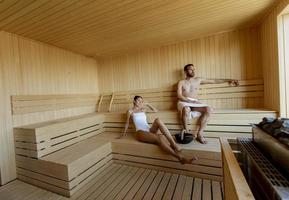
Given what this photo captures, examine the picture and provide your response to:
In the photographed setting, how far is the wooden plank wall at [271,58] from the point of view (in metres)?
2.50

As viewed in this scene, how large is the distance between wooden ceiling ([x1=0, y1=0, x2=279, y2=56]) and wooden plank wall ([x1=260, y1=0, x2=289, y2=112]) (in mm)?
146

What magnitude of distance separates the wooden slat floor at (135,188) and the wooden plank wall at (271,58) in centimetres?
172

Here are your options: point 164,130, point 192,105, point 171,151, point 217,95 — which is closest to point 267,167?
point 171,151

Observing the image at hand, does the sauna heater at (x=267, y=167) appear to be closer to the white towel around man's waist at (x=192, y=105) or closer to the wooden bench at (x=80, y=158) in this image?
the wooden bench at (x=80, y=158)

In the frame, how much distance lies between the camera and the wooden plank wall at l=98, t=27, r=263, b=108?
10.8ft

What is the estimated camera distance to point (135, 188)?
7.15ft

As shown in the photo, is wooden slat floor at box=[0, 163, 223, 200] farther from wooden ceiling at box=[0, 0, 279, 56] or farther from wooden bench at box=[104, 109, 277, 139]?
wooden ceiling at box=[0, 0, 279, 56]

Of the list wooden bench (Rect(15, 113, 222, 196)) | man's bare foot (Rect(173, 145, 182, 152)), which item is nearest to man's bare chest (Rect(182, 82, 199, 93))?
wooden bench (Rect(15, 113, 222, 196))

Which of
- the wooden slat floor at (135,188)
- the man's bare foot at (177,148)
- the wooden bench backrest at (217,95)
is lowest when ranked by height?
the wooden slat floor at (135,188)

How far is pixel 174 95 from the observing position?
3.87 meters

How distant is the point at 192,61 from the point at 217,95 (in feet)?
3.01

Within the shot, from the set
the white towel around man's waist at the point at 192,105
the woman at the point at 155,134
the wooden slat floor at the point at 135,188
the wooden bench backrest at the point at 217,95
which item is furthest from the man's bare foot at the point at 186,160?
the wooden bench backrest at the point at 217,95

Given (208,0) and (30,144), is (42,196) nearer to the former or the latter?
(30,144)

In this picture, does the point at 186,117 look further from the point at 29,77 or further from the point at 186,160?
the point at 29,77
